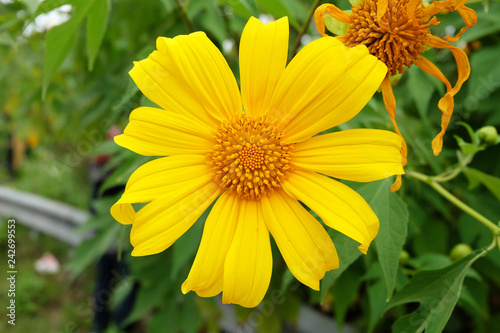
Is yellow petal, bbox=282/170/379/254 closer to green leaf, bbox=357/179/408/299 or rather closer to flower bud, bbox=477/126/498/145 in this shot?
green leaf, bbox=357/179/408/299

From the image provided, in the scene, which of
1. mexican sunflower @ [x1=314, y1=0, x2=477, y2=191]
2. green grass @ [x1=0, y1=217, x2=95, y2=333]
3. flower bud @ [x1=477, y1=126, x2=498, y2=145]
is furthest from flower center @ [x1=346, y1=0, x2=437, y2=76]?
green grass @ [x1=0, y1=217, x2=95, y2=333]

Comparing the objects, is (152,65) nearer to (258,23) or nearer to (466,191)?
(258,23)

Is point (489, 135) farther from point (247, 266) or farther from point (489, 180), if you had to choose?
point (247, 266)

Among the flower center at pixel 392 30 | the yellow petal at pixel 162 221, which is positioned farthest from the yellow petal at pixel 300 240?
the flower center at pixel 392 30

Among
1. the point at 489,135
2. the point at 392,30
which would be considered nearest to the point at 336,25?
the point at 392,30

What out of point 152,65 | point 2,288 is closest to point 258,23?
point 152,65

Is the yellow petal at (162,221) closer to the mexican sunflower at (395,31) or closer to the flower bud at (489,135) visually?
the mexican sunflower at (395,31)
